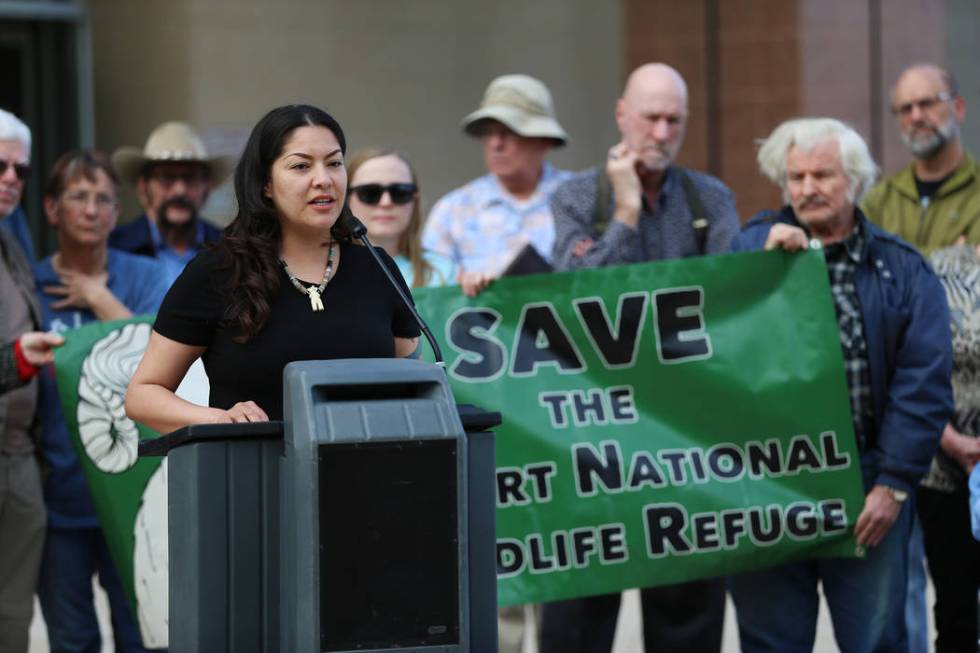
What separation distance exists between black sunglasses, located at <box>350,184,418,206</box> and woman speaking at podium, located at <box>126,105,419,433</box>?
7.98 ft

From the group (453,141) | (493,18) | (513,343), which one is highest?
(493,18)

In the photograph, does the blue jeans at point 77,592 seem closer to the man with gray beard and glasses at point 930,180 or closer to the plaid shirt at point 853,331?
the plaid shirt at point 853,331

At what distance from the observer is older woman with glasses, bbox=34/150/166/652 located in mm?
6379

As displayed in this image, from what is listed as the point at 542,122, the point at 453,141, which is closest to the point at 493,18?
the point at 453,141

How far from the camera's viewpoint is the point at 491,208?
24.3ft

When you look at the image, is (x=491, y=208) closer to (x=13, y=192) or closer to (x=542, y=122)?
(x=542, y=122)

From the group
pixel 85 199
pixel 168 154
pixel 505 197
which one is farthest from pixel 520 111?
pixel 85 199

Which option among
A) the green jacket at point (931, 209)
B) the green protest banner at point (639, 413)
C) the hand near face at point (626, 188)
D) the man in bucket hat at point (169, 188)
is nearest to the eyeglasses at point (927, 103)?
the green jacket at point (931, 209)

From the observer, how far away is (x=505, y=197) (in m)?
7.43

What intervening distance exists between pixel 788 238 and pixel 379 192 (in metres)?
1.54

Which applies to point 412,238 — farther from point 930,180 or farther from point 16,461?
point 930,180

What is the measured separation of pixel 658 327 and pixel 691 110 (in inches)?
197

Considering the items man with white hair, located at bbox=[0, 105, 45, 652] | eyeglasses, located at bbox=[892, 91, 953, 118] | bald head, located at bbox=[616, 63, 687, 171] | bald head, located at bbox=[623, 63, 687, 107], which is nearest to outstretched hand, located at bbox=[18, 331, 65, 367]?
man with white hair, located at bbox=[0, 105, 45, 652]

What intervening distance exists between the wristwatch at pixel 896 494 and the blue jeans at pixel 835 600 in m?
0.06
